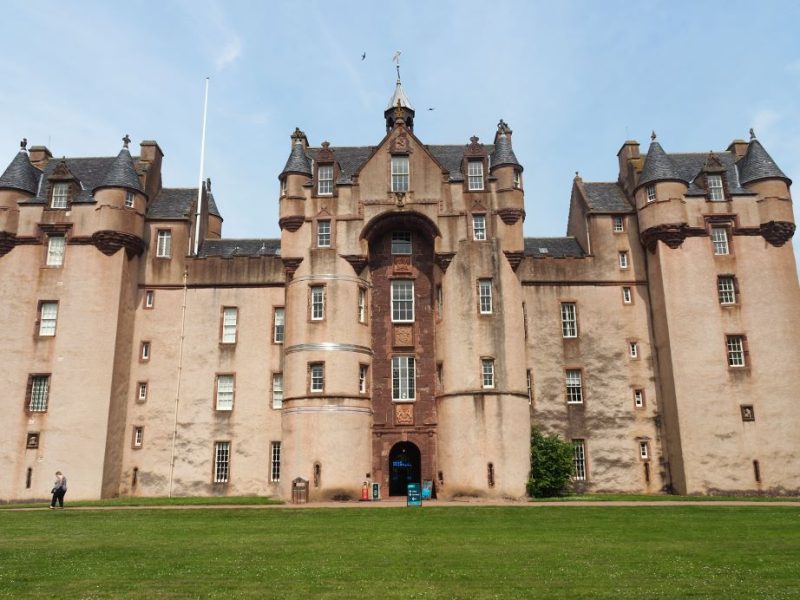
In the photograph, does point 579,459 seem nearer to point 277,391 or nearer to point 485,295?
point 485,295

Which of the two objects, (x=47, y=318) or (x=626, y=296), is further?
(x=626, y=296)

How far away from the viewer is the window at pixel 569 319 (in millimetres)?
42094

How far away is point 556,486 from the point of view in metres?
36.4

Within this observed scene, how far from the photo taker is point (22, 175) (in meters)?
42.8

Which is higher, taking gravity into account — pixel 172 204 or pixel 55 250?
pixel 172 204

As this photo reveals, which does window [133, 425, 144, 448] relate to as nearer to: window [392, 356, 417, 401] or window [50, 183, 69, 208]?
window [50, 183, 69, 208]

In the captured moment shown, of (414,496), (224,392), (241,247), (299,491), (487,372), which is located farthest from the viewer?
(241,247)

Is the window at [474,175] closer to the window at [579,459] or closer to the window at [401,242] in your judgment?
the window at [401,242]

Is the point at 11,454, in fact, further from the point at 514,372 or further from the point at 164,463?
the point at 514,372

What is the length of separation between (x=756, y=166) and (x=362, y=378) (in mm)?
28896

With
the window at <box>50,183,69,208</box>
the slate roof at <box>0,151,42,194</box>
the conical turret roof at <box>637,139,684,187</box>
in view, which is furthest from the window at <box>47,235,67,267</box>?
the conical turret roof at <box>637,139,684,187</box>

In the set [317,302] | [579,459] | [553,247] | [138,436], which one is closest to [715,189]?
[553,247]

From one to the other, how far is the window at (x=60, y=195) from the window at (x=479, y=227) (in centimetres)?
2611

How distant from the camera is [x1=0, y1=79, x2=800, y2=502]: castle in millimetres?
37531
